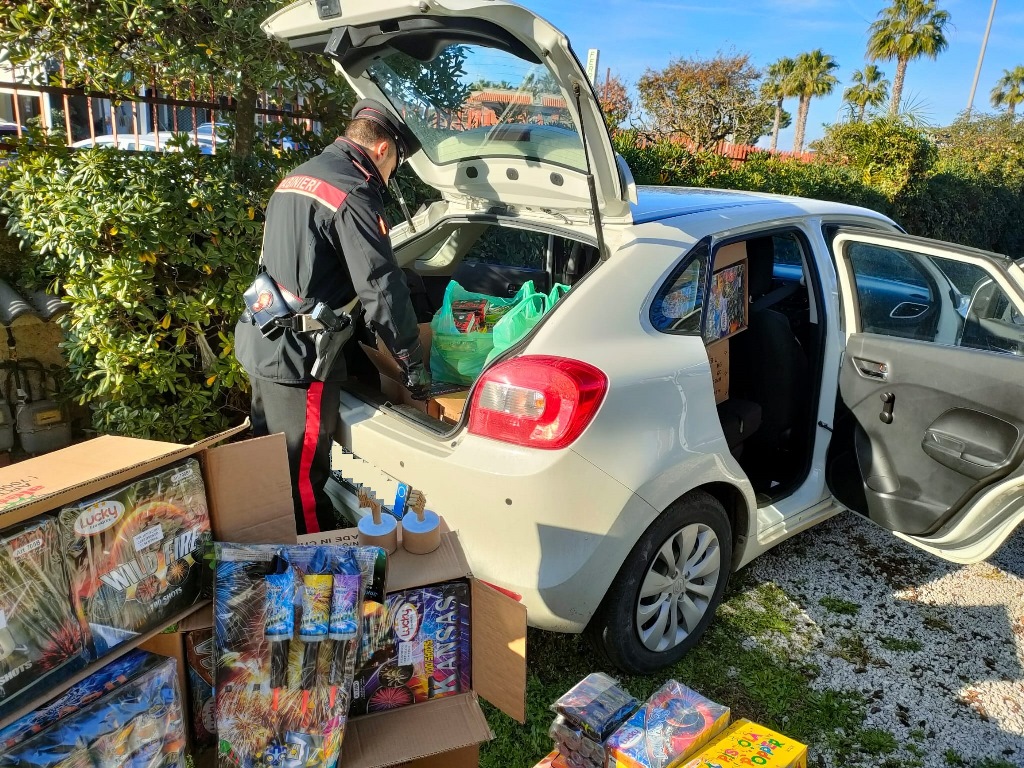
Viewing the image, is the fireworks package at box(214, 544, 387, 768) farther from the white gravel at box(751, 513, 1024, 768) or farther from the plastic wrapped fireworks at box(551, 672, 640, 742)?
the white gravel at box(751, 513, 1024, 768)

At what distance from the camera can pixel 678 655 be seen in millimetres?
2596

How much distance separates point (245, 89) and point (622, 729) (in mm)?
3519

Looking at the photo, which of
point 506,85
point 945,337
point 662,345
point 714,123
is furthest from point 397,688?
point 714,123

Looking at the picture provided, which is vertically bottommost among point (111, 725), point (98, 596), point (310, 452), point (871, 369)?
point (111, 725)

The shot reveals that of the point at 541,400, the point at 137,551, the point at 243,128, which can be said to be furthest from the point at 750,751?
the point at 243,128

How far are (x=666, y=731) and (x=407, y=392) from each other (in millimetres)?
1534

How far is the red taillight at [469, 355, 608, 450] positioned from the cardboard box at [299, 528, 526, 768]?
38 cm

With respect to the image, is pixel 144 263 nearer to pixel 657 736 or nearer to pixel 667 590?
pixel 667 590

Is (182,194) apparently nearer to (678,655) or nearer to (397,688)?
(397,688)

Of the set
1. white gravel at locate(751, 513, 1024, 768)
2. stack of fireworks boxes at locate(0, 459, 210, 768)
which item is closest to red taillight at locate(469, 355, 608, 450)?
stack of fireworks boxes at locate(0, 459, 210, 768)

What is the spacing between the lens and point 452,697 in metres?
2.02

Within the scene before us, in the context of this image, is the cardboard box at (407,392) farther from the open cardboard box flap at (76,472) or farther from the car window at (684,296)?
the open cardboard box flap at (76,472)

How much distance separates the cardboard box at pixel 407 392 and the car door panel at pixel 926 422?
1575 mm

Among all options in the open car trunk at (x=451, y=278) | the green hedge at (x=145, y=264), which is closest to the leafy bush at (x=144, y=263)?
the green hedge at (x=145, y=264)
